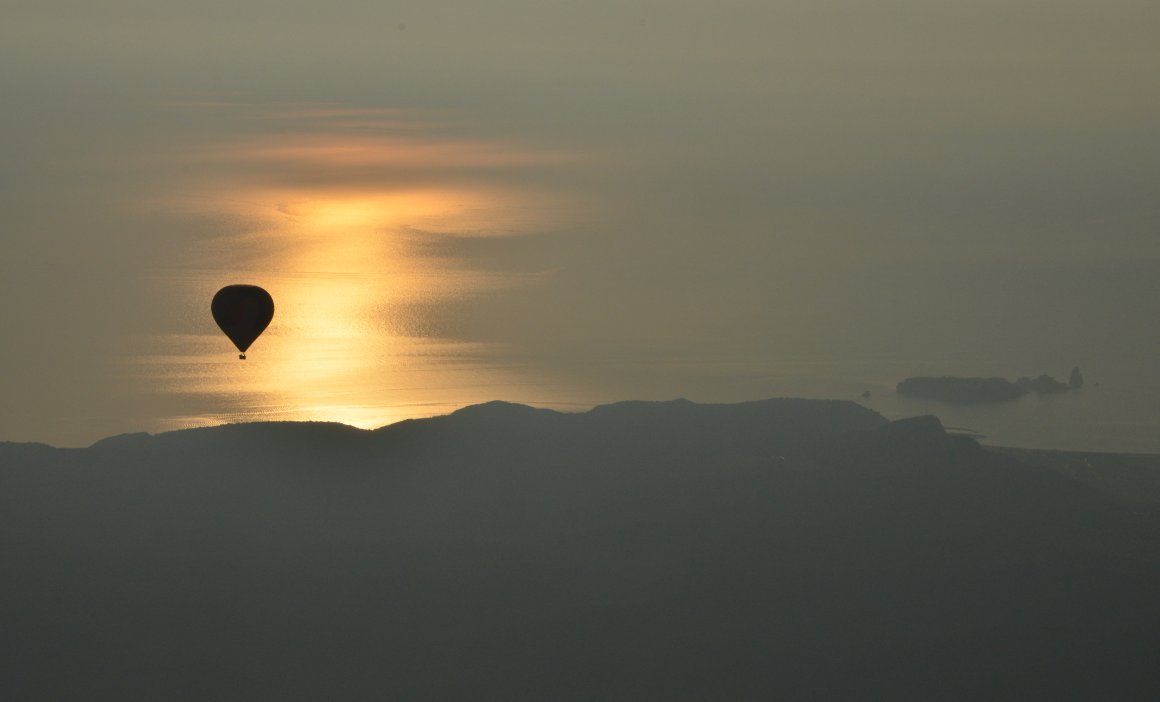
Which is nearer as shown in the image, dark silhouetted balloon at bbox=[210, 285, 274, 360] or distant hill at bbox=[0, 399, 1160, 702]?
dark silhouetted balloon at bbox=[210, 285, 274, 360]

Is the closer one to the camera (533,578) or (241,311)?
(241,311)

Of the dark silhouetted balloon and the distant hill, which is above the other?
the dark silhouetted balloon

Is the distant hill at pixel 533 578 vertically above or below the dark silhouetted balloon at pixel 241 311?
below

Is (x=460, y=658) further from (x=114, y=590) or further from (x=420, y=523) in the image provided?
(x=114, y=590)

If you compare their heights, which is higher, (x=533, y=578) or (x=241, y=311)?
(x=241, y=311)

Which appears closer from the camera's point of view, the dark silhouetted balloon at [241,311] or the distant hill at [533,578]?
the dark silhouetted balloon at [241,311]
